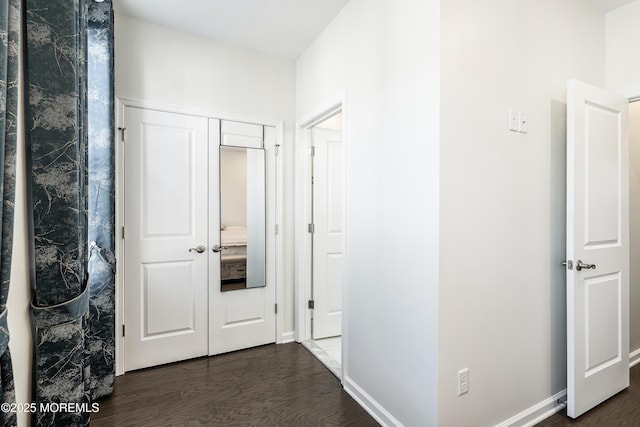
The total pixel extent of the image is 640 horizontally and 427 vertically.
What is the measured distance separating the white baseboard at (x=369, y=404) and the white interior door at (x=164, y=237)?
4.31 feet

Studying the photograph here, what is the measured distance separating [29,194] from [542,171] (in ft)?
8.27

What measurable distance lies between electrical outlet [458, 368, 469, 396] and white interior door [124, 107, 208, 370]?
2035mm

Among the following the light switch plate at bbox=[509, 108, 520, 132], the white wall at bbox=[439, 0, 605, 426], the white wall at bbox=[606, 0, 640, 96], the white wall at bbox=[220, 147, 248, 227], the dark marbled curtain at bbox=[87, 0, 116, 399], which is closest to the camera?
the white wall at bbox=[439, 0, 605, 426]

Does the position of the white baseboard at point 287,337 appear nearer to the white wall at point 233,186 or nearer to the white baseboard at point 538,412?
the white wall at point 233,186

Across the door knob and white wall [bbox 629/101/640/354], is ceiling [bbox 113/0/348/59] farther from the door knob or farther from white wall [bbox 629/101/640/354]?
white wall [bbox 629/101/640/354]

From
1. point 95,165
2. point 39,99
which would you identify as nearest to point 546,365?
point 39,99

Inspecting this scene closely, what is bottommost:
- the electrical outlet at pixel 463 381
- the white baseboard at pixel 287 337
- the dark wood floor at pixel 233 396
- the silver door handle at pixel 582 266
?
the dark wood floor at pixel 233 396

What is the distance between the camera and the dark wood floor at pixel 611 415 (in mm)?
1840

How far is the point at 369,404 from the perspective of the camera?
6.43ft

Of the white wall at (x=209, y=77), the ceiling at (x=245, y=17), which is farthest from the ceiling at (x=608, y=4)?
the white wall at (x=209, y=77)

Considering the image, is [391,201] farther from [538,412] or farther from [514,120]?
[538,412]

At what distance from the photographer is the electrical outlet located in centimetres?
156

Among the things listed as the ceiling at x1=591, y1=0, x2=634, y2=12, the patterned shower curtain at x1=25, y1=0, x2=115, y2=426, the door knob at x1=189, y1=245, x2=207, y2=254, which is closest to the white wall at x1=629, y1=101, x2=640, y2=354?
the ceiling at x1=591, y1=0, x2=634, y2=12

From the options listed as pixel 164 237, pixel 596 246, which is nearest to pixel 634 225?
pixel 596 246
